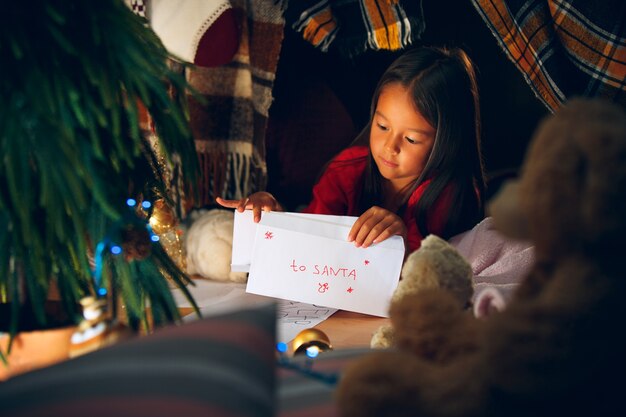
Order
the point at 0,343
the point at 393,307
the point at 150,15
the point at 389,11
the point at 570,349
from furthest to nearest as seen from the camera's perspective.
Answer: the point at 150,15 → the point at 389,11 → the point at 0,343 → the point at 393,307 → the point at 570,349

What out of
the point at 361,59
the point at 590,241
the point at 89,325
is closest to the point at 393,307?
the point at 590,241

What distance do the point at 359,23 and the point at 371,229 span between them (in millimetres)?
575

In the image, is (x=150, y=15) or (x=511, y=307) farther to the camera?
(x=150, y=15)

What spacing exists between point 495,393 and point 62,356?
38cm

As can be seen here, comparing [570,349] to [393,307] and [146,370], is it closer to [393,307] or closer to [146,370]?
[393,307]

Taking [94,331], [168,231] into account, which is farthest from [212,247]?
[94,331]

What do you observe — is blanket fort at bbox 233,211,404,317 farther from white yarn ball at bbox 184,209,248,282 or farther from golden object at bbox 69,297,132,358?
golden object at bbox 69,297,132,358

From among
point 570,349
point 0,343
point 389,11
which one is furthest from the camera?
point 389,11

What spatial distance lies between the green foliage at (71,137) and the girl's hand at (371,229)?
0.41 m

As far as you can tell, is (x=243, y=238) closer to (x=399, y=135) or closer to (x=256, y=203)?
(x=256, y=203)

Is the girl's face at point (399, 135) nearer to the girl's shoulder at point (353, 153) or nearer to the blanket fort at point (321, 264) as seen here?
the girl's shoulder at point (353, 153)

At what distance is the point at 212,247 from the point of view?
1.25 metres

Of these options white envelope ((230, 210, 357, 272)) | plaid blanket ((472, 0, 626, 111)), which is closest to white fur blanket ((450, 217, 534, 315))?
plaid blanket ((472, 0, 626, 111))

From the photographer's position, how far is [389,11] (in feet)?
4.26
